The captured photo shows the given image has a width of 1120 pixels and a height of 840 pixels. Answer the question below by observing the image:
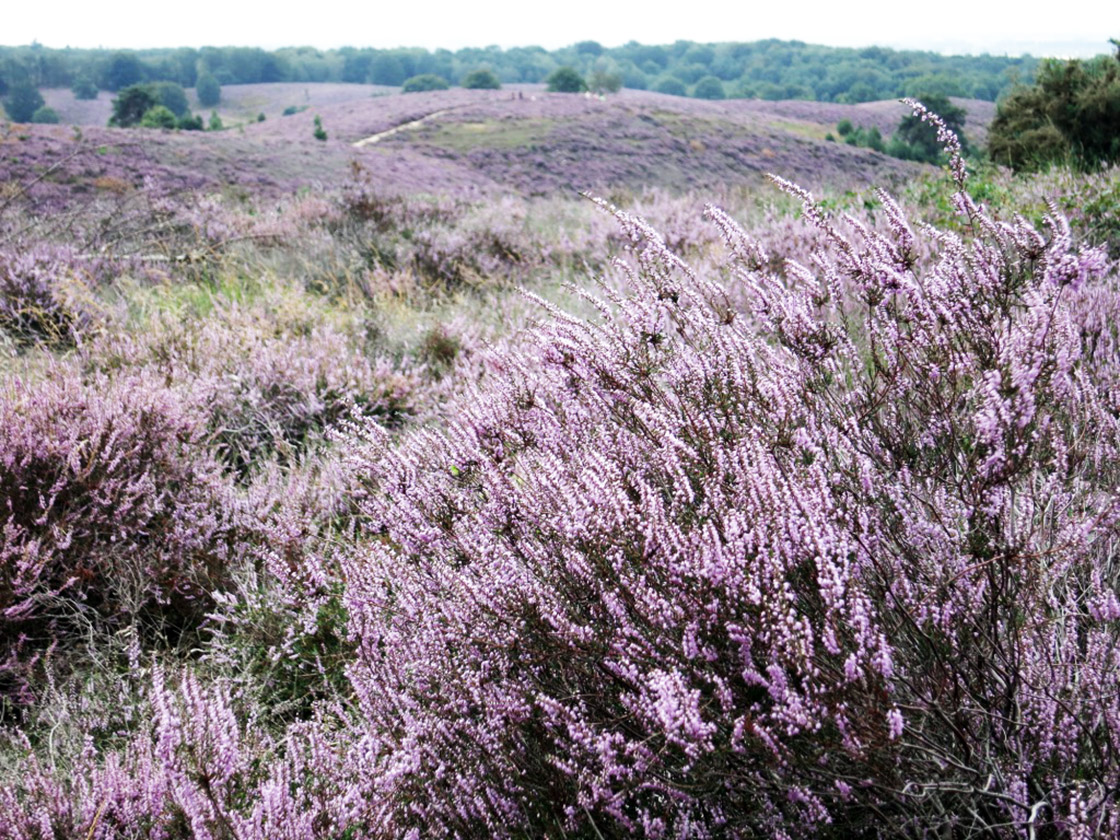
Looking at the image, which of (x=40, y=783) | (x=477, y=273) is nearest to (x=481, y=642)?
(x=40, y=783)

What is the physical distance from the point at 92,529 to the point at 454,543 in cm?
175

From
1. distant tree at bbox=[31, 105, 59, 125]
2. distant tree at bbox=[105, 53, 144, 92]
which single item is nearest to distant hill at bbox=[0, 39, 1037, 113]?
distant tree at bbox=[105, 53, 144, 92]

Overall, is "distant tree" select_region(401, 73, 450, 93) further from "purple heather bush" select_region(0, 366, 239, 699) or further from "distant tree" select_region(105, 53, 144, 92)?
"purple heather bush" select_region(0, 366, 239, 699)

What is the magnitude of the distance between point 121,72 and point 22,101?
28.1 metres

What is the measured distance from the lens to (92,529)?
9.18ft

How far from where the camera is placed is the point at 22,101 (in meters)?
70.1

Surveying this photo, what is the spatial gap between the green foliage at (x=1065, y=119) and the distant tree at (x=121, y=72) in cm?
10879

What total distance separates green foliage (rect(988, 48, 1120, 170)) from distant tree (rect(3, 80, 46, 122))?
8135cm

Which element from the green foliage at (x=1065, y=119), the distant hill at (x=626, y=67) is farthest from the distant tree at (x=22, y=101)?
the green foliage at (x=1065, y=119)

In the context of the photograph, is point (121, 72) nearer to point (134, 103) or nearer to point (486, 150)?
point (134, 103)

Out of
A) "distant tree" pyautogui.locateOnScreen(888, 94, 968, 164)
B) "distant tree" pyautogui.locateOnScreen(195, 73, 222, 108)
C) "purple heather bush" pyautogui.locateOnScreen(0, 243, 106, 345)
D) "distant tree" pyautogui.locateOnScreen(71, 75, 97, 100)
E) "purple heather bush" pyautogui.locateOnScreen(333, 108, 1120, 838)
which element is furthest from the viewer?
"distant tree" pyautogui.locateOnScreen(195, 73, 222, 108)

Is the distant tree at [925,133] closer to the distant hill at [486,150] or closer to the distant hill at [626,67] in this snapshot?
the distant hill at [486,150]

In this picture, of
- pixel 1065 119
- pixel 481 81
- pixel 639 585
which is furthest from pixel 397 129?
pixel 481 81

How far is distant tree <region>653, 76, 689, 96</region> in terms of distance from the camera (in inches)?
4427
